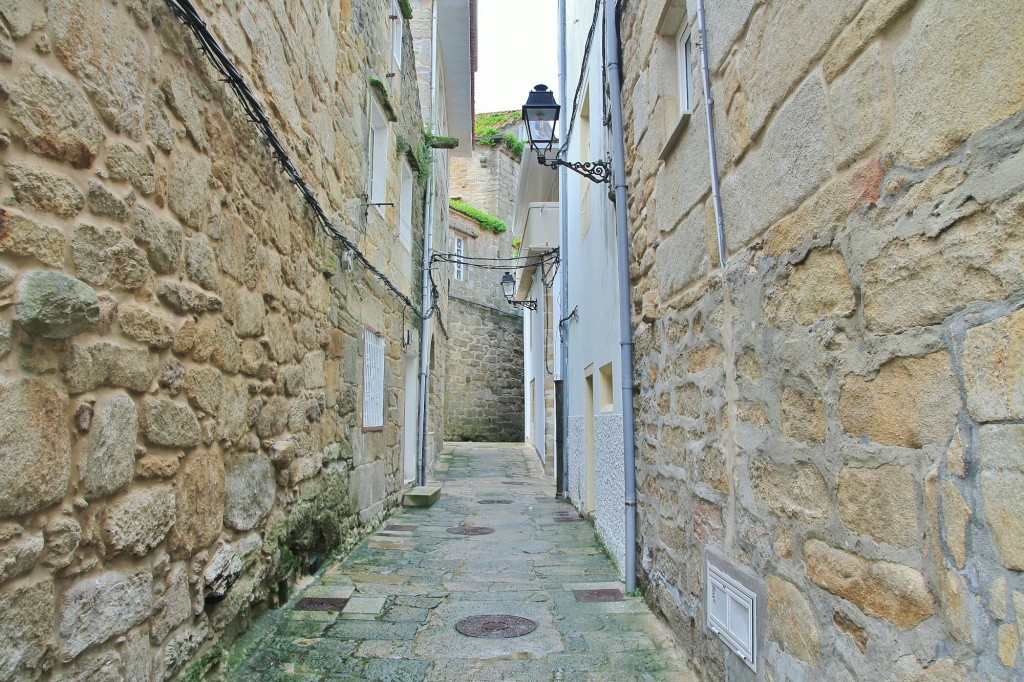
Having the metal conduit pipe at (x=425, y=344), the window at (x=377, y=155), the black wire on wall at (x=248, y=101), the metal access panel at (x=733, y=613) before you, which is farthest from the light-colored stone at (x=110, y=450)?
the metal conduit pipe at (x=425, y=344)

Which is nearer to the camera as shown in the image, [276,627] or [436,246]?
[276,627]

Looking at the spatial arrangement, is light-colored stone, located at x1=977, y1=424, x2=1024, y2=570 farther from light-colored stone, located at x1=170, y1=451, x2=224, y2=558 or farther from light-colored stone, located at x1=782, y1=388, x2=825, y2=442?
light-colored stone, located at x1=170, y1=451, x2=224, y2=558

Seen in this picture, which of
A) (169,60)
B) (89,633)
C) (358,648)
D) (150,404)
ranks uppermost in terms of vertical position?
(169,60)

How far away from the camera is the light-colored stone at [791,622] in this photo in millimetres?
1836

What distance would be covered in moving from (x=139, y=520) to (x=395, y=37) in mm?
6511

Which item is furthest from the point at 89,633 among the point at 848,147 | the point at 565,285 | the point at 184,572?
the point at 565,285

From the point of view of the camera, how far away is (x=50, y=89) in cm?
165

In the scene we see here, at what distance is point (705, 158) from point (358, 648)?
2682 millimetres

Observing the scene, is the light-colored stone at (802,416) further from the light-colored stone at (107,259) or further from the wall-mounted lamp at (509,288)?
the wall-mounted lamp at (509,288)

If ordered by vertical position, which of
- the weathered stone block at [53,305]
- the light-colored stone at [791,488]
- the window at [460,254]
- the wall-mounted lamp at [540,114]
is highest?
the window at [460,254]

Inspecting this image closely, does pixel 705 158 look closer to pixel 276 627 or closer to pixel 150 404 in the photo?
pixel 150 404

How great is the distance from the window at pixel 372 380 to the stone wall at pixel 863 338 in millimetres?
3657

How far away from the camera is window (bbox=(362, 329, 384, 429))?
5.91 m

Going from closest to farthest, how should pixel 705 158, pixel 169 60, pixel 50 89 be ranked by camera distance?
pixel 50 89 < pixel 169 60 < pixel 705 158
